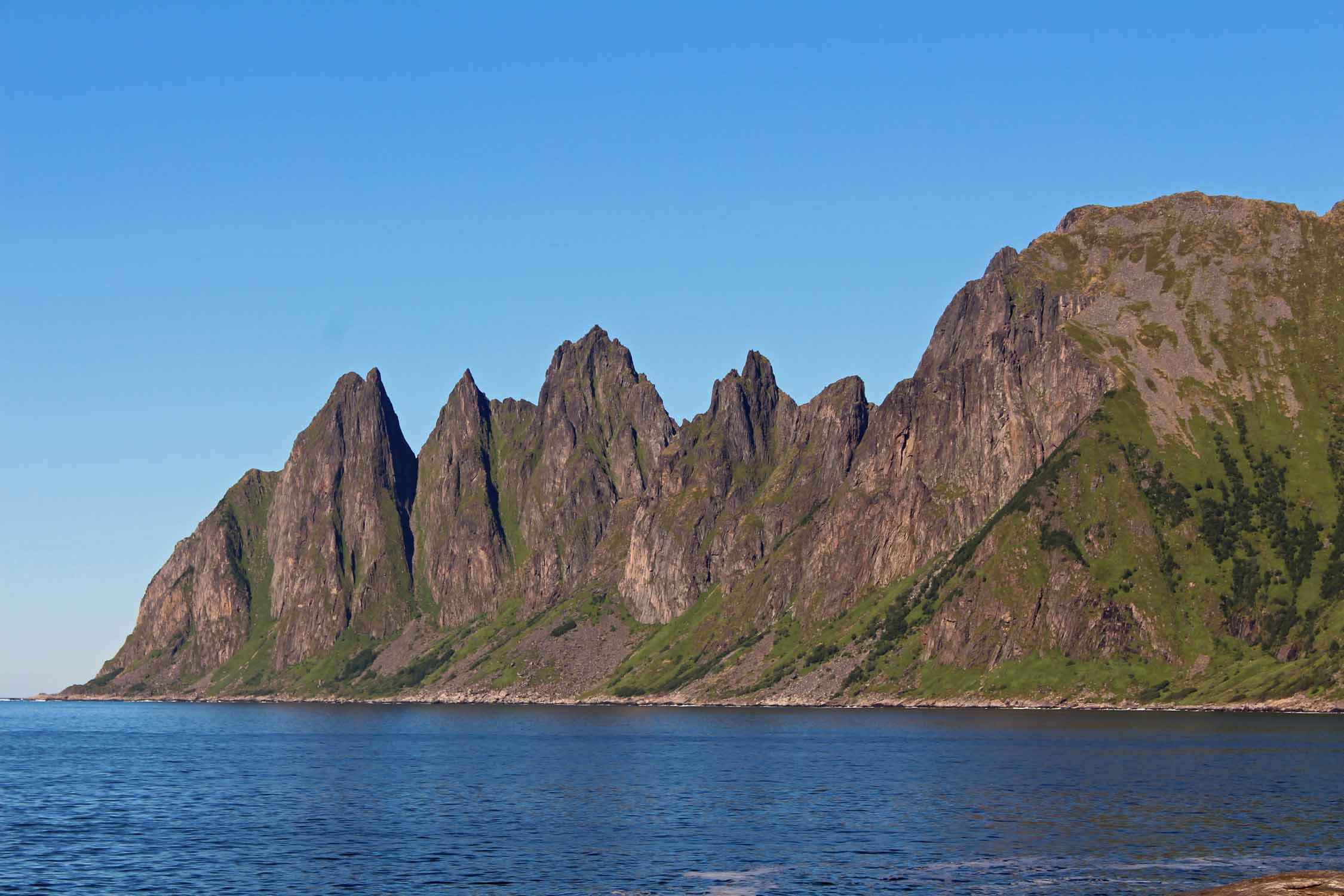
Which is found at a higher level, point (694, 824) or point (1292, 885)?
point (1292, 885)

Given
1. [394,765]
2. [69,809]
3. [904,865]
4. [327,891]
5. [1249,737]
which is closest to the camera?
[327,891]

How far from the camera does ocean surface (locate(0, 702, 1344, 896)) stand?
76062 mm

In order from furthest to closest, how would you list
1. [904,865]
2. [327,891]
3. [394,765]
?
[394,765]
[904,865]
[327,891]

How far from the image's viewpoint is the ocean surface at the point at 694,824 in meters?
76.1

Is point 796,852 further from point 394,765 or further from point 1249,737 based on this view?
point 1249,737

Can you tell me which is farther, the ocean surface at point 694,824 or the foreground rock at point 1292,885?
the ocean surface at point 694,824

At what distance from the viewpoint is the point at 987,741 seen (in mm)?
196375

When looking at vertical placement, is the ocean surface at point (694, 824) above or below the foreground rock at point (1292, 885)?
below

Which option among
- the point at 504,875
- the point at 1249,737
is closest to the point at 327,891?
the point at 504,875

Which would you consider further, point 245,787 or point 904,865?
point 245,787

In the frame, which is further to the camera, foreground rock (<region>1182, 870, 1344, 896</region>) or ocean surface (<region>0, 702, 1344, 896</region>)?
ocean surface (<region>0, 702, 1344, 896</region>)

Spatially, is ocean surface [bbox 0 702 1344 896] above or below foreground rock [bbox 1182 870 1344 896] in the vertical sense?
below

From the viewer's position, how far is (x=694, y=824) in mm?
101625

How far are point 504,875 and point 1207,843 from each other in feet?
141
